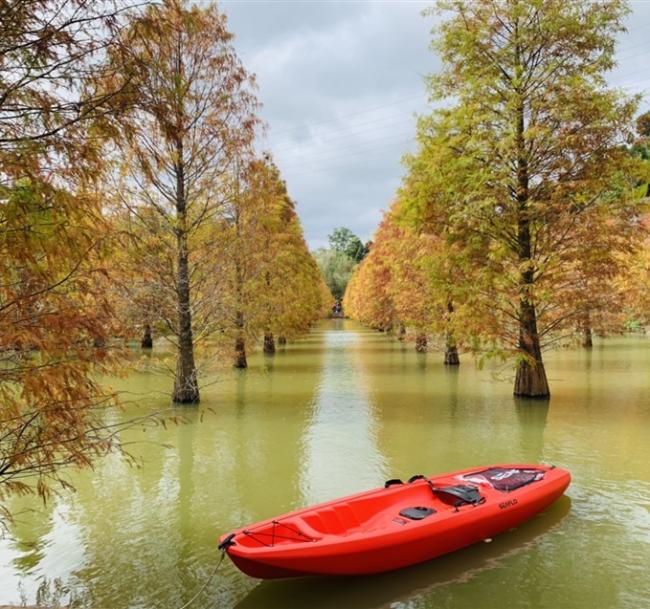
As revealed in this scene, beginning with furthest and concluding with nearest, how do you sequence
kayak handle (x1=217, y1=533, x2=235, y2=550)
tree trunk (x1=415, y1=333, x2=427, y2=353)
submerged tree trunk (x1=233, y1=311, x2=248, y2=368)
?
tree trunk (x1=415, y1=333, x2=427, y2=353) < submerged tree trunk (x1=233, y1=311, x2=248, y2=368) < kayak handle (x1=217, y1=533, x2=235, y2=550)

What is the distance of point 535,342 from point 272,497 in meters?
8.91

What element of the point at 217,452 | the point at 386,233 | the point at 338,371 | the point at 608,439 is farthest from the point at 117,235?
the point at 386,233

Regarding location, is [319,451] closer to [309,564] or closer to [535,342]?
[309,564]

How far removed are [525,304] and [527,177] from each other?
3.18 m

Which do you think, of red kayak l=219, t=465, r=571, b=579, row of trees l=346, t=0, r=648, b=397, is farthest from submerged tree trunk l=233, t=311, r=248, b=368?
red kayak l=219, t=465, r=571, b=579

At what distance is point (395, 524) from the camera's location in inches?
214

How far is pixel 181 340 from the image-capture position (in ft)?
44.5

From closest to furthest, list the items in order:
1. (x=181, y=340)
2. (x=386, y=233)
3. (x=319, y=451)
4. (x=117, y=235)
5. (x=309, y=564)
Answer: (x=117, y=235) → (x=309, y=564) → (x=319, y=451) → (x=181, y=340) → (x=386, y=233)

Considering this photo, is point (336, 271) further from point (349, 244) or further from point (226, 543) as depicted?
point (226, 543)

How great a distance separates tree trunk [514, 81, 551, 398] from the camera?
1309cm

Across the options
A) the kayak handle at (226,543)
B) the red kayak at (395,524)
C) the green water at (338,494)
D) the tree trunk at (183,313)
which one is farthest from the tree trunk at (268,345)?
the kayak handle at (226,543)

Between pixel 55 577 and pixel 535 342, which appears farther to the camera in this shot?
pixel 535 342

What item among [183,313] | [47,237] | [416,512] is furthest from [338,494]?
[183,313]

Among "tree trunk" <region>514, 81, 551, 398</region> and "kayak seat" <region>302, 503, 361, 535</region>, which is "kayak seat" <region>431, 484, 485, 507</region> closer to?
"kayak seat" <region>302, 503, 361, 535</region>
